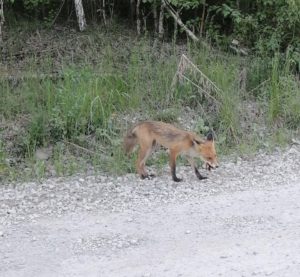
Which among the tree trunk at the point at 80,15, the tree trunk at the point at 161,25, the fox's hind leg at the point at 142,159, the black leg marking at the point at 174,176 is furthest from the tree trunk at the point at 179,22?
the black leg marking at the point at 174,176

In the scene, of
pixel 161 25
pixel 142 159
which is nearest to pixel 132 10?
pixel 161 25

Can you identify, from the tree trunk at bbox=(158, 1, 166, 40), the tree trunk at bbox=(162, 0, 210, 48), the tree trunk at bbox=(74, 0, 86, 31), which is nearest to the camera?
the tree trunk at bbox=(162, 0, 210, 48)

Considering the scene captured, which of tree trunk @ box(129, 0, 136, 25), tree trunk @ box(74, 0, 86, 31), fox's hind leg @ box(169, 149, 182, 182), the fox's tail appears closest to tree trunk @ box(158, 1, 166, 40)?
tree trunk @ box(129, 0, 136, 25)

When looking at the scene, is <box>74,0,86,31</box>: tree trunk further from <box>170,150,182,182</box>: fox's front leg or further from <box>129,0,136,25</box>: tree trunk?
<box>170,150,182,182</box>: fox's front leg

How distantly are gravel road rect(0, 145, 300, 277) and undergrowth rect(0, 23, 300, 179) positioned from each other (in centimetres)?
76

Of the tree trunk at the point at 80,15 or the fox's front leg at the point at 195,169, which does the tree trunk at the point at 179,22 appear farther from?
the fox's front leg at the point at 195,169

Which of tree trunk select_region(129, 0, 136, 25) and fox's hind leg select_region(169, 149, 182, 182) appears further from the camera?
tree trunk select_region(129, 0, 136, 25)

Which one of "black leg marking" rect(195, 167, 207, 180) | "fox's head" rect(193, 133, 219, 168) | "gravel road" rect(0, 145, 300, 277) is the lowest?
"black leg marking" rect(195, 167, 207, 180)

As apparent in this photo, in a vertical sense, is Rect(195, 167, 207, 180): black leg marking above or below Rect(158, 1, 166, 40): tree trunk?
below

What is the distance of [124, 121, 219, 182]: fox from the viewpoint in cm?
795

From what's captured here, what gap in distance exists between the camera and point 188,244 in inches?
227

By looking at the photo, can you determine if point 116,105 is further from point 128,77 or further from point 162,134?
point 162,134

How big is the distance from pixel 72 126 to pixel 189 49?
3.17 metres

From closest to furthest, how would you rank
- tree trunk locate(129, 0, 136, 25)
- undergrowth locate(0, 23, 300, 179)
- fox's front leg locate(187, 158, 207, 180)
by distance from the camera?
1. fox's front leg locate(187, 158, 207, 180)
2. undergrowth locate(0, 23, 300, 179)
3. tree trunk locate(129, 0, 136, 25)
